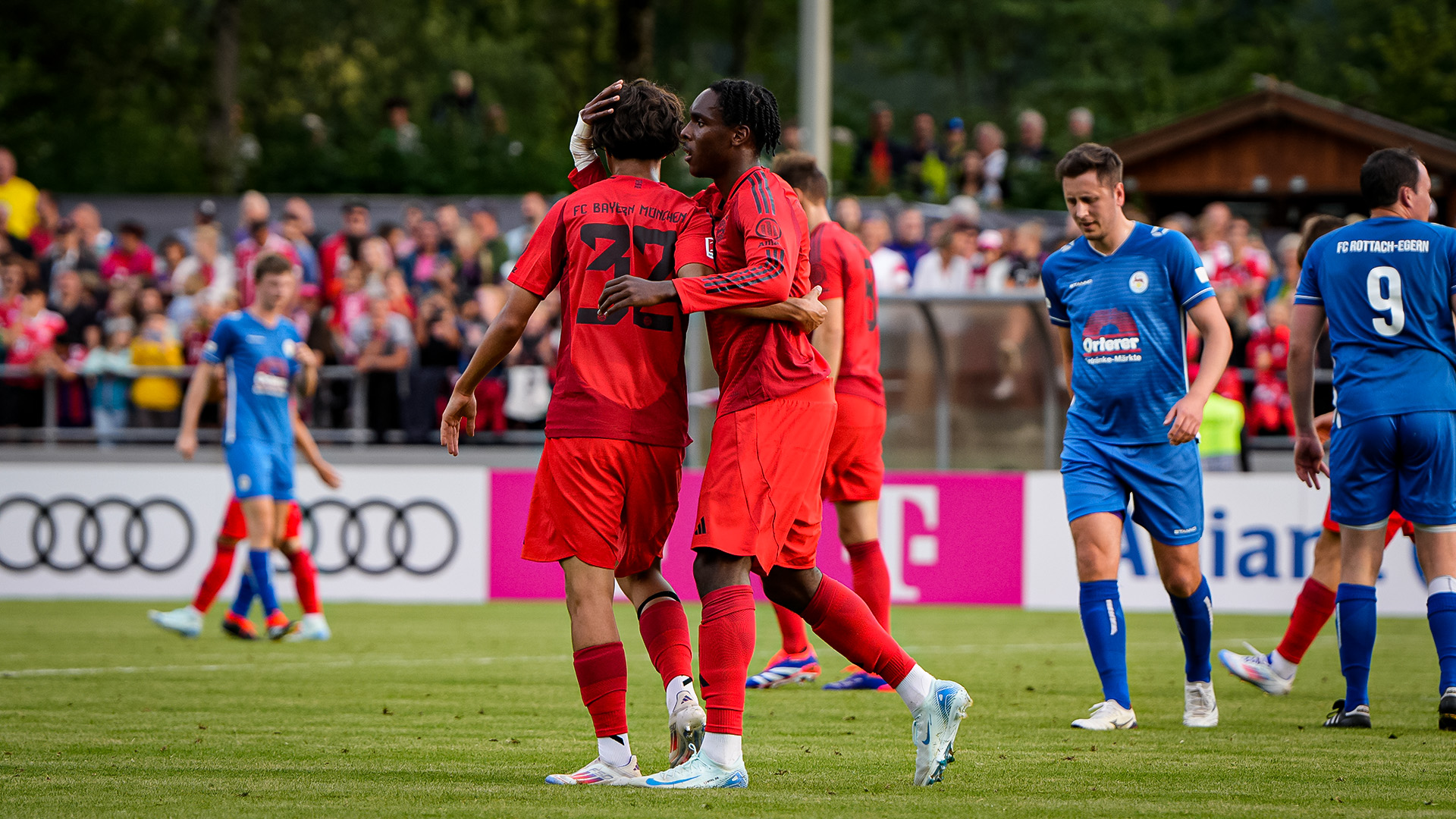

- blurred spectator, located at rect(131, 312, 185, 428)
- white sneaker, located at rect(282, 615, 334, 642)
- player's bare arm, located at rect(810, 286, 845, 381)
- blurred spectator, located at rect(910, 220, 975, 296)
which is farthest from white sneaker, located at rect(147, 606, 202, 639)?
blurred spectator, located at rect(910, 220, 975, 296)

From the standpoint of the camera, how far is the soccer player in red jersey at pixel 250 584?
10.7m

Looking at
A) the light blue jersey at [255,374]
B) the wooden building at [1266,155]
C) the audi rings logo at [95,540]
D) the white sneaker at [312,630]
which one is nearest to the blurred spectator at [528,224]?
the audi rings logo at [95,540]

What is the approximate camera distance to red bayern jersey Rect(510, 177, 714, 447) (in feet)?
17.0

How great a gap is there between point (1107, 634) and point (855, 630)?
5.81 ft

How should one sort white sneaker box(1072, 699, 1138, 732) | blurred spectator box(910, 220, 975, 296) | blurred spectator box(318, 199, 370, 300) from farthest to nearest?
blurred spectator box(318, 199, 370, 300) < blurred spectator box(910, 220, 975, 296) < white sneaker box(1072, 699, 1138, 732)

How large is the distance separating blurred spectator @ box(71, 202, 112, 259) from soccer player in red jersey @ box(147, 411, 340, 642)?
346 inches

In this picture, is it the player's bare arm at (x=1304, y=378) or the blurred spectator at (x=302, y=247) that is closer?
the player's bare arm at (x=1304, y=378)

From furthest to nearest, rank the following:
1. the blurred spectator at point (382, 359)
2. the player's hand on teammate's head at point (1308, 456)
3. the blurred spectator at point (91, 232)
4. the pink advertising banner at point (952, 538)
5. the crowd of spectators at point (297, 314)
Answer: the blurred spectator at point (91, 232)
the blurred spectator at point (382, 359)
the crowd of spectators at point (297, 314)
the pink advertising banner at point (952, 538)
the player's hand on teammate's head at point (1308, 456)

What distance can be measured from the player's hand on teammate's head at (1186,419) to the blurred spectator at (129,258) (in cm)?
1464

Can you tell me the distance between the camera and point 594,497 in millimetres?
5156

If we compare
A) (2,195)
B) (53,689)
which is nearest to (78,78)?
(2,195)

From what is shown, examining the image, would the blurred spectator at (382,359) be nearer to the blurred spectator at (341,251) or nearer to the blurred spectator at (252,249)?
the blurred spectator at (341,251)

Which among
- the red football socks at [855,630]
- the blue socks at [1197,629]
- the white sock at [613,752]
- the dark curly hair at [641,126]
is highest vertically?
the dark curly hair at [641,126]

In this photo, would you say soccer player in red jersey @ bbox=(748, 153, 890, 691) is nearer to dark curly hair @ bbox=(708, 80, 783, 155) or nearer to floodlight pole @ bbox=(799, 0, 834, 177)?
dark curly hair @ bbox=(708, 80, 783, 155)
